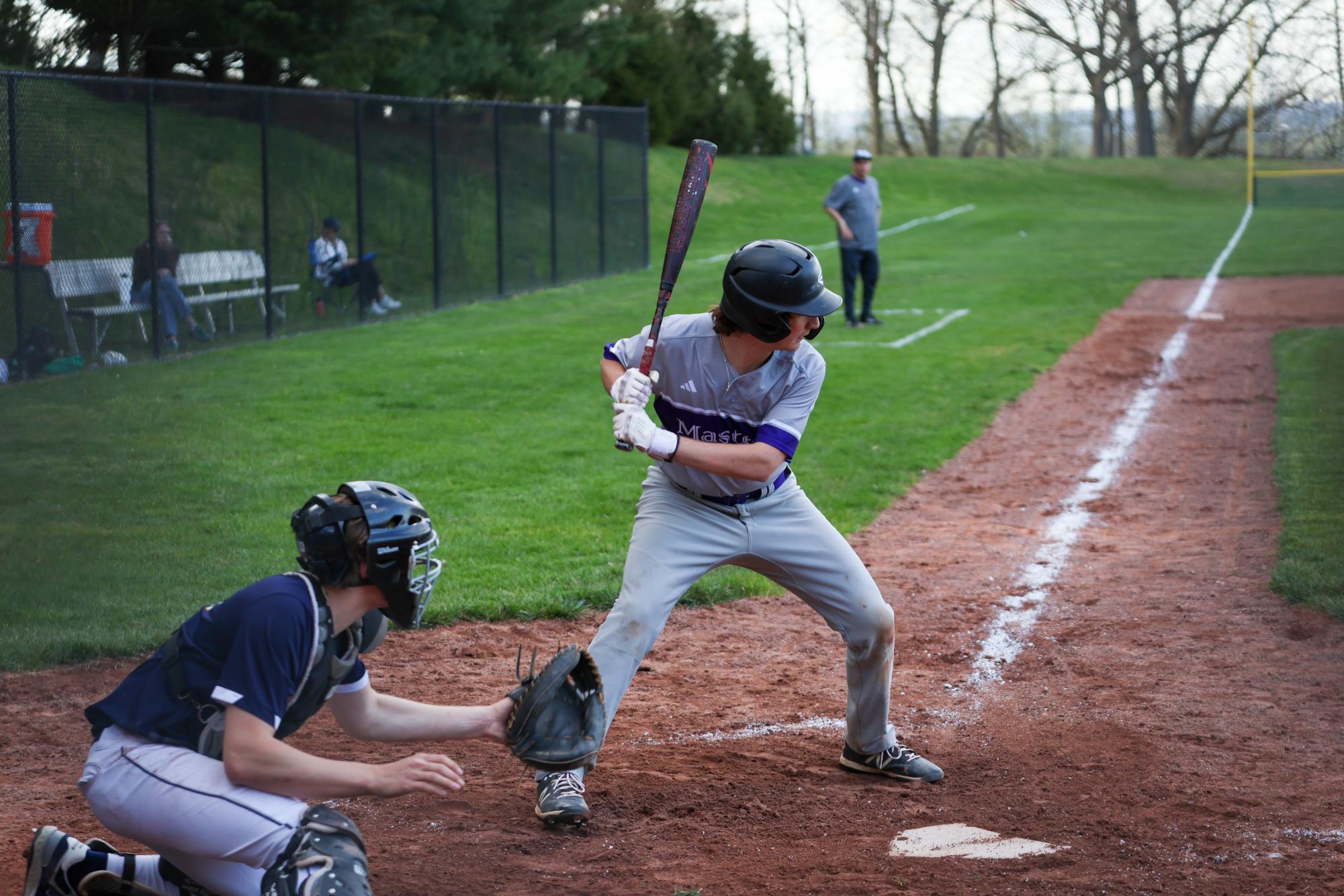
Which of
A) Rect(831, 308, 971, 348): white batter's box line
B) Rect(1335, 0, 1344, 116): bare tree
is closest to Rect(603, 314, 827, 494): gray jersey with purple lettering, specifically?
Rect(831, 308, 971, 348): white batter's box line

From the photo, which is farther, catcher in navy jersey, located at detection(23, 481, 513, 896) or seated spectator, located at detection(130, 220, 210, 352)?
seated spectator, located at detection(130, 220, 210, 352)

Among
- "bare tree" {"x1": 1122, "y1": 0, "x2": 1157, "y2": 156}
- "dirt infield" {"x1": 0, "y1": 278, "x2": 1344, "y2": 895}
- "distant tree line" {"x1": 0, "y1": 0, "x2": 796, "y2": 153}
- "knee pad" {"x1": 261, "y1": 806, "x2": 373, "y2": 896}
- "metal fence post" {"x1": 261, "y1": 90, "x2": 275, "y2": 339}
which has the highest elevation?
"bare tree" {"x1": 1122, "y1": 0, "x2": 1157, "y2": 156}

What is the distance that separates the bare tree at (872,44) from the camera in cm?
5181

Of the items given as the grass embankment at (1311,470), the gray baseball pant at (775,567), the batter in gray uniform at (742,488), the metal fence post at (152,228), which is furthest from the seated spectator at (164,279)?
the grass embankment at (1311,470)

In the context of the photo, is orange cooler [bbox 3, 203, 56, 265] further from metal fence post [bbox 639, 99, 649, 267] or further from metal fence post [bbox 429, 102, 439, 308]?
metal fence post [bbox 639, 99, 649, 267]

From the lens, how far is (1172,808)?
4113mm

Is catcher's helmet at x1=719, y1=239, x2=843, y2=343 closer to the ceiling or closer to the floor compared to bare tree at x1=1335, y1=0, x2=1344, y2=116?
closer to the floor

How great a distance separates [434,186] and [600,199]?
5326 millimetres

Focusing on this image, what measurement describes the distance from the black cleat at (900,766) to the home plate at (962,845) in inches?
15.0

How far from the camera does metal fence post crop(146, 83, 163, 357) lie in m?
12.6

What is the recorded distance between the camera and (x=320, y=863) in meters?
2.92

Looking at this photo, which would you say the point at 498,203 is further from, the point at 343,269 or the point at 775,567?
the point at 775,567

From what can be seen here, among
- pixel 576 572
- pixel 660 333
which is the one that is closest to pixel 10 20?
pixel 576 572

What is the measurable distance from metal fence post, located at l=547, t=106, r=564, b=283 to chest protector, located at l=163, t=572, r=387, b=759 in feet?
59.3
